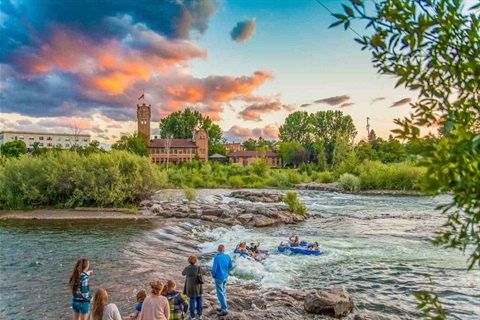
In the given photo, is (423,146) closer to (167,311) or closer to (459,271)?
(167,311)

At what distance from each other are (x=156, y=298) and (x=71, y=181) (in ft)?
81.7

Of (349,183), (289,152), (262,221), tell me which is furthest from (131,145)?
(262,221)

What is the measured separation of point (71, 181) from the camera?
29.0m

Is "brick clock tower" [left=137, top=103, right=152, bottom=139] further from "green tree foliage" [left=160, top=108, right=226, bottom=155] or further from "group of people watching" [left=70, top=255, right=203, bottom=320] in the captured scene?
"group of people watching" [left=70, top=255, right=203, bottom=320]

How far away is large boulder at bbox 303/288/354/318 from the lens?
31.7 feet

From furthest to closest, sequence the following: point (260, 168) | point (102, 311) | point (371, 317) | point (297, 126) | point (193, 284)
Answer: point (297, 126) → point (260, 168) → point (371, 317) → point (193, 284) → point (102, 311)

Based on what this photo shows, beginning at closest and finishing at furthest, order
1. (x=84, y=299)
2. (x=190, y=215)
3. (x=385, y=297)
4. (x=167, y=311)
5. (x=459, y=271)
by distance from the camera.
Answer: (x=167, y=311) → (x=84, y=299) → (x=385, y=297) → (x=459, y=271) → (x=190, y=215)

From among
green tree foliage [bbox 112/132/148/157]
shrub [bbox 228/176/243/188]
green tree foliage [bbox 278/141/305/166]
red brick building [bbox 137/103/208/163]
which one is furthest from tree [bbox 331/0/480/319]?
green tree foliage [bbox 278/141/305/166]

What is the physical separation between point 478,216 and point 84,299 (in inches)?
306

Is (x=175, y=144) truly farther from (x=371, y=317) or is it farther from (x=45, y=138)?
(x=371, y=317)

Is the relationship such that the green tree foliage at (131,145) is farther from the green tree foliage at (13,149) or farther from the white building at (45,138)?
the white building at (45,138)

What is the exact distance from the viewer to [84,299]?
7.75m

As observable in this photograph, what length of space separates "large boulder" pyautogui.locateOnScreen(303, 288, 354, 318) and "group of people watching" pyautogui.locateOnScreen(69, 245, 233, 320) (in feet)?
7.90

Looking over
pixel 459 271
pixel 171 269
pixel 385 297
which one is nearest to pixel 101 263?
pixel 171 269
